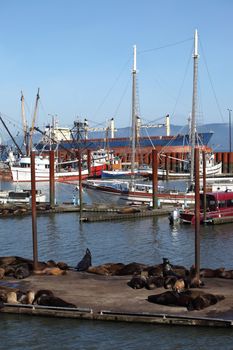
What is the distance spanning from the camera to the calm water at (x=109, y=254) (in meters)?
19.9

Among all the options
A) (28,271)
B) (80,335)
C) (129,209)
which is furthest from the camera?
(129,209)

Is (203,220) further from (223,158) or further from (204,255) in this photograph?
(223,158)

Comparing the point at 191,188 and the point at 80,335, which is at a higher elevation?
the point at 191,188

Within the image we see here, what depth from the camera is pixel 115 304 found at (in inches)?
866

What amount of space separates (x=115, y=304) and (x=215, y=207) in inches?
1084

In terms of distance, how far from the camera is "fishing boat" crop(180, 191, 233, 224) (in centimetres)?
4753

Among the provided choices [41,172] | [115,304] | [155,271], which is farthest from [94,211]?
[41,172]

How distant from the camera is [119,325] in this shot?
20.9 metres

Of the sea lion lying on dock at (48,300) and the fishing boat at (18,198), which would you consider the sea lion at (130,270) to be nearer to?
the sea lion lying on dock at (48,300)

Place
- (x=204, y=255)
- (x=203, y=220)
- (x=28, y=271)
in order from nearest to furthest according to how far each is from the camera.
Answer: (x=28, y=271)
(x=204, y=255)
(x=203, y=220)

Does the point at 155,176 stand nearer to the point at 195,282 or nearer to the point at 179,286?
the point at 195,282

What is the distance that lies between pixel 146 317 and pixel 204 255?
16.1 m

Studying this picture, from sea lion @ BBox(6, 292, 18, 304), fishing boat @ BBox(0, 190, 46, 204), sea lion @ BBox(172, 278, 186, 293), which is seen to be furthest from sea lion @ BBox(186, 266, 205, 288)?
fishing boat @ BBox(0, 190, 46, 204)

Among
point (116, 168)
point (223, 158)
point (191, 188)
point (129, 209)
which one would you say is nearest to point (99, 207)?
point (129, 209)
